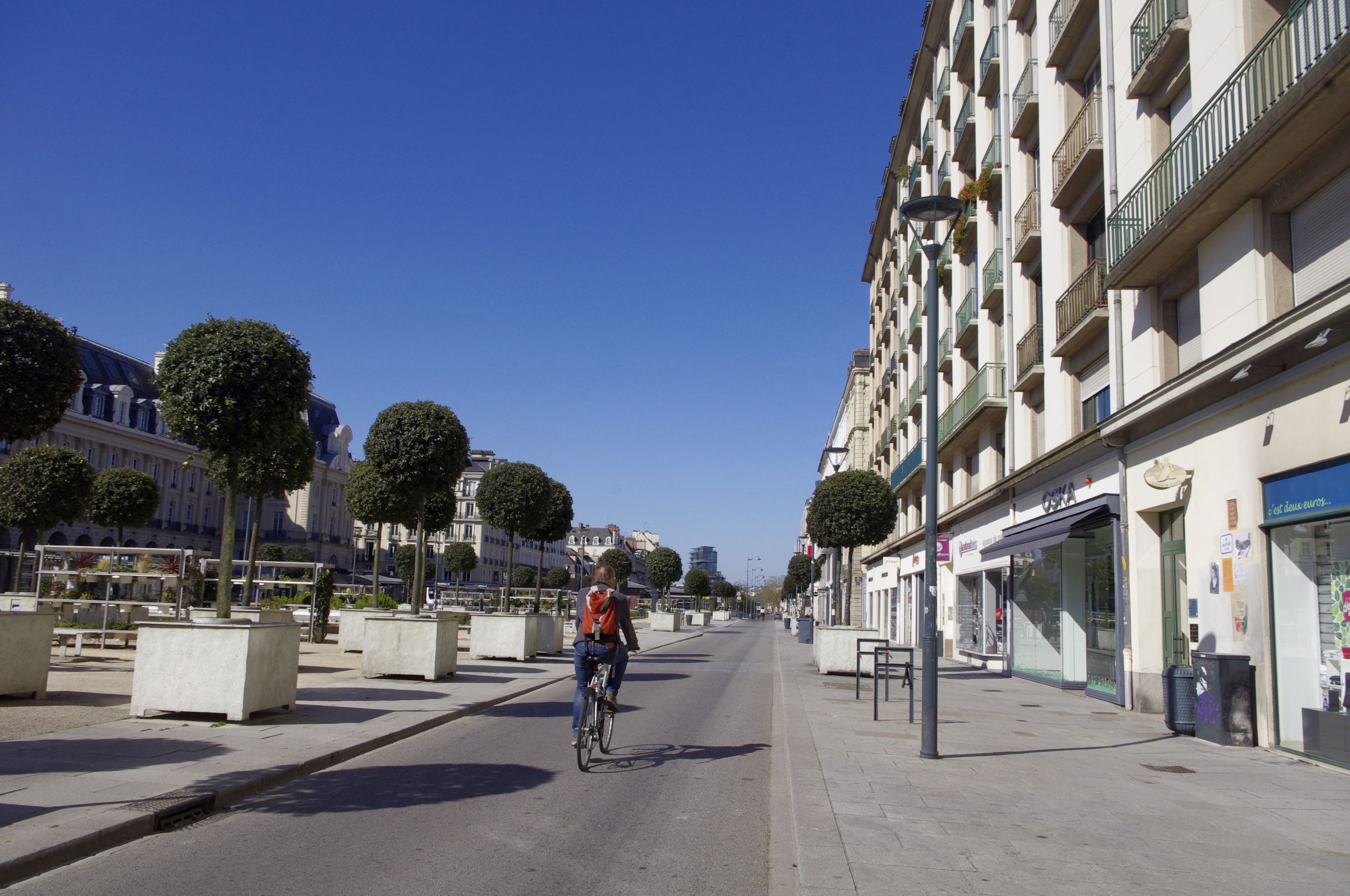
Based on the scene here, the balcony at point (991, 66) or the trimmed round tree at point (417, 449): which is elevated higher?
the balcony at point (991, 66)

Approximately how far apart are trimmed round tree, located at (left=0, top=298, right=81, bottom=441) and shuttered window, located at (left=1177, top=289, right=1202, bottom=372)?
1374 cm

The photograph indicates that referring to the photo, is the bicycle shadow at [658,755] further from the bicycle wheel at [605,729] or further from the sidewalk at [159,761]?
the sidewalk at [159,761]

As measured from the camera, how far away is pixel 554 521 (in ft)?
94.0

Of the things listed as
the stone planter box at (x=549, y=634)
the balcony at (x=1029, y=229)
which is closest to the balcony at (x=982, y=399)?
the balcony at (x=1029, y=229)

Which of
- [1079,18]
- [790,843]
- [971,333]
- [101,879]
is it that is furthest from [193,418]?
[971,333]

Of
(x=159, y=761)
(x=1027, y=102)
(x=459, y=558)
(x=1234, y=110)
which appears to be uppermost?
(x=1027, y=102)

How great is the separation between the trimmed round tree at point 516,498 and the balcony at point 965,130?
15.7 metres

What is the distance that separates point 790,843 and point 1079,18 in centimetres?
1740

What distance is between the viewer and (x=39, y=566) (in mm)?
20641

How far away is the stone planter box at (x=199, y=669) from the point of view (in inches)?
385

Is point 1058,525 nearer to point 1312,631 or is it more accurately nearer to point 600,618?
point 1312,631

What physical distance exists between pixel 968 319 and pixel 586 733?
21.4m

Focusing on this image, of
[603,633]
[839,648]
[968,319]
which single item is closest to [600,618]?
[603,633]

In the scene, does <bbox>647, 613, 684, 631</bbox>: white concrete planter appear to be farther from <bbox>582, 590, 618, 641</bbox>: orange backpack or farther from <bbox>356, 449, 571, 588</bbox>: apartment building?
<bbox>582, 590, 618, 641</bbox>: orange backpack
